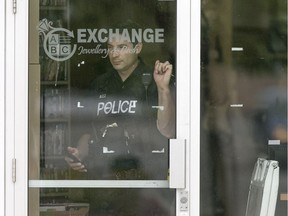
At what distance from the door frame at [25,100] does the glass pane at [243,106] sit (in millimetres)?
81

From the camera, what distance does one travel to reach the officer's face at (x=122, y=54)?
3.57 metres

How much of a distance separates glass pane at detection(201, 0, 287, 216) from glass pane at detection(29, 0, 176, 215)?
0.25 m

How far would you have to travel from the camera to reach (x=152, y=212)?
3553 mm

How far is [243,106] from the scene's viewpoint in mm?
3602

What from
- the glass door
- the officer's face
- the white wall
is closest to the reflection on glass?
the glass door

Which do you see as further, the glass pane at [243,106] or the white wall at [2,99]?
the glass pane at [243,106]

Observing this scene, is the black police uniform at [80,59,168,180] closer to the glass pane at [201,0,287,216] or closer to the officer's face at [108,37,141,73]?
the officer's face at [108,37,141,73]

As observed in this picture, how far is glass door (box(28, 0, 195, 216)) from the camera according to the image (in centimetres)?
352

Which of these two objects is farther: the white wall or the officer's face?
the officer's face

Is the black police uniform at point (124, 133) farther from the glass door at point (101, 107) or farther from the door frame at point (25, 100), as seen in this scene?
the door frame at point (25, 100)

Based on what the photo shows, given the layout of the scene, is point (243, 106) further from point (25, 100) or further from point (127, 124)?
point (25, 100)

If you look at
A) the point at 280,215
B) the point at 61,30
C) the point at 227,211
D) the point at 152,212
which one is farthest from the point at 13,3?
the point at 280,215

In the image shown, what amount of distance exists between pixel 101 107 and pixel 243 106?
87cm

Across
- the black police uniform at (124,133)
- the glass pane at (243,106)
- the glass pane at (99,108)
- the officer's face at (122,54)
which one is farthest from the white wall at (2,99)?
the glass pane at (243,106)
